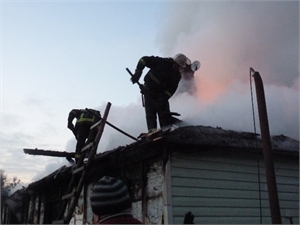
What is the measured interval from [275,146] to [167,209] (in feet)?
9.41

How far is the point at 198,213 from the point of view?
6.23 m

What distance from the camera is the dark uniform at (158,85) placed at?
8.27m

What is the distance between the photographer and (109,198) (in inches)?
81.3

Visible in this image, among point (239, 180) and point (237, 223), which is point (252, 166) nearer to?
point (239, 180)

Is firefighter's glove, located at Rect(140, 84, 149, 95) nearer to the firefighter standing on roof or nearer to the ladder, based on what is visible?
Result: the firefighter standing on roof

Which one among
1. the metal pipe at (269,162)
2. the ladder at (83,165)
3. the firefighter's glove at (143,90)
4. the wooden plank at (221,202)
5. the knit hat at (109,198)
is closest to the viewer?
the knit hat at (109,198)

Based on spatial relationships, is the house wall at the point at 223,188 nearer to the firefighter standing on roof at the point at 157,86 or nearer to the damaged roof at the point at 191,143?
the damaged roof at the point at 191,143

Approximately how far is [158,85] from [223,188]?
3123 millimetres

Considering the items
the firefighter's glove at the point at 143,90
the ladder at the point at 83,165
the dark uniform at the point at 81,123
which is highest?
the firefighter's glove at the point at 143,90

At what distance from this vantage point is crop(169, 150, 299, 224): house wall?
245 inches

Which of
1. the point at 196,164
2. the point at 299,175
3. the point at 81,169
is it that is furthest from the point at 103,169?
the point at 299,175

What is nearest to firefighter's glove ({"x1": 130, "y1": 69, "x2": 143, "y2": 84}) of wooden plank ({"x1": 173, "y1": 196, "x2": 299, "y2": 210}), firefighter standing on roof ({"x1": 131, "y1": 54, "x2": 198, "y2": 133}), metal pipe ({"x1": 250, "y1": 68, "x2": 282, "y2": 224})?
firefighter standing on roof ({"x1": 131, "y1": 54, "x2": 198, "y2": 133})

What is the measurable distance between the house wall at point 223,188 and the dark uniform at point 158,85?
6.25 feet

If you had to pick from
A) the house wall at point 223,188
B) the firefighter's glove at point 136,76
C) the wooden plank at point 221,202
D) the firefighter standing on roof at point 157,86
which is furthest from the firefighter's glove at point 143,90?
the wooden plank at point 221,202
